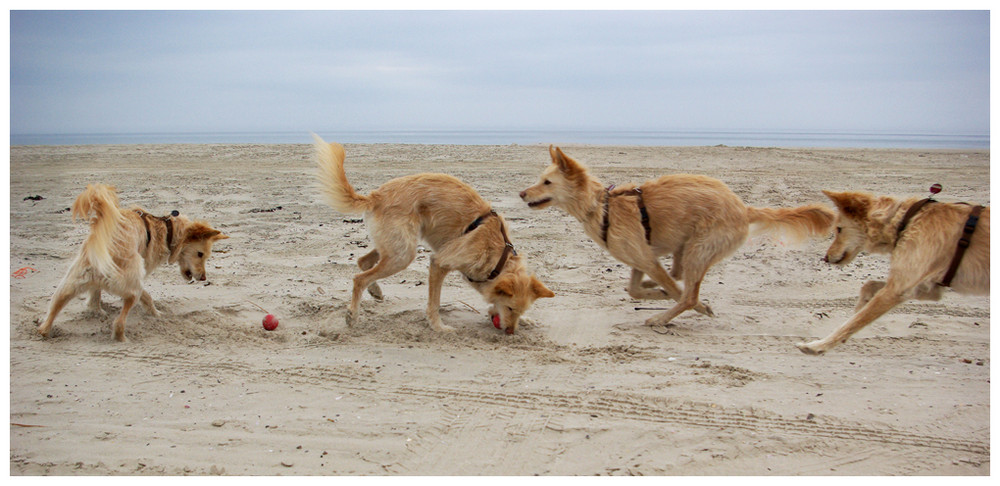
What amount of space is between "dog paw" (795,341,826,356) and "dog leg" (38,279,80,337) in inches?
205

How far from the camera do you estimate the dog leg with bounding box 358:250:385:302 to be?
639 cm

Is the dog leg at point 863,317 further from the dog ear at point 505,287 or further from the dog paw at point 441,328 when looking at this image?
the dog paw at point 441,328

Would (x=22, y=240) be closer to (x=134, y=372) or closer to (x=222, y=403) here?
(x=134, y=372)

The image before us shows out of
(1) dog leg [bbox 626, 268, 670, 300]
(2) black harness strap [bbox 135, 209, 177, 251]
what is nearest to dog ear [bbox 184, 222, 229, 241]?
(2) black harness strap [bbox 135, 209, 177, 251]

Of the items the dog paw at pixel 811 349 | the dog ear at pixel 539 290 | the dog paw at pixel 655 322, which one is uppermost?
the dog ear at pixel 539 290

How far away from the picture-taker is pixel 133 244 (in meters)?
5.32

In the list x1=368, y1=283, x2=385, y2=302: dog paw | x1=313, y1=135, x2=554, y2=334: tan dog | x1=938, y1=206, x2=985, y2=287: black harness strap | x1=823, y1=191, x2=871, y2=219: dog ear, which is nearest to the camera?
x1=938, y1=206, x2=985, y2=287: black harness strap

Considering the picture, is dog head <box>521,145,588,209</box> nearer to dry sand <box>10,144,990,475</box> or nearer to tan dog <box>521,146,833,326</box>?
tan dog <box>521,146,833,326</box>

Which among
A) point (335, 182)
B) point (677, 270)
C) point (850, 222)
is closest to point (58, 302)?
point (335, 182)

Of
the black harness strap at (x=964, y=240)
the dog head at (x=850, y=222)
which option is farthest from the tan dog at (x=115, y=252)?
the black harness strap at (x=964, y=240)

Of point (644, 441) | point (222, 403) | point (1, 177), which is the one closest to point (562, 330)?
point (644, 441)

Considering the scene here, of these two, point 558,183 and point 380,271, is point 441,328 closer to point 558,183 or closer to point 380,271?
point 380,271

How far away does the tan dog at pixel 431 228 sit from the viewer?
5805mm

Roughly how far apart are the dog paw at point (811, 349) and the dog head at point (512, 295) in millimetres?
1858
